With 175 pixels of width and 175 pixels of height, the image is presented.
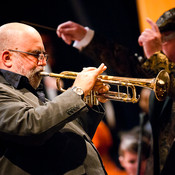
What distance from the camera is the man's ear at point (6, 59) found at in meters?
2.12

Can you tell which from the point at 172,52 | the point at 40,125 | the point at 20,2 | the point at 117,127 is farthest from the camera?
the point at 117,127

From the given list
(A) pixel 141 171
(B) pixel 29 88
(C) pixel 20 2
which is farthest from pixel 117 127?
(B) pixel 29 88

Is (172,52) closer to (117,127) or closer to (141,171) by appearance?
(141,171)

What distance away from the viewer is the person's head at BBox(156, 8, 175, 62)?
3021 millimetres

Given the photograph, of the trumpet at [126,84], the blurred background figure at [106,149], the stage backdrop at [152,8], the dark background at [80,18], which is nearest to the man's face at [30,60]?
the trumpet at [126,84]

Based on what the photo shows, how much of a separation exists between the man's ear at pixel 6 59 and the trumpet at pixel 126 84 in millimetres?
321

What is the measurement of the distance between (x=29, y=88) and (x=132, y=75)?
4.41 ft

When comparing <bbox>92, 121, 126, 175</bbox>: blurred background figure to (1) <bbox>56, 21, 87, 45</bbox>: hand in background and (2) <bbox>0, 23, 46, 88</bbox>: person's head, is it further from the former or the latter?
(2) <bbox>0, 23, 46, 88</bbox>: person's head

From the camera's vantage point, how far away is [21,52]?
213 cm

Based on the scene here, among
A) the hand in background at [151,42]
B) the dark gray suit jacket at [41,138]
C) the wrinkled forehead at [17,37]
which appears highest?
the wrinkled forehead at [17,37]

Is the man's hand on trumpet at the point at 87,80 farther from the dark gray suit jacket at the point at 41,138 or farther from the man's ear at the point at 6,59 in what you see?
the man's ear at the point at 6,59

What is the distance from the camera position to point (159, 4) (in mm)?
3812

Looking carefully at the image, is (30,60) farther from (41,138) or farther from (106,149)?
(106,149)

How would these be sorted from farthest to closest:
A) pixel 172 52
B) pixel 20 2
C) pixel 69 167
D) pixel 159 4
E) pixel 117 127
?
1. pixel 117 127
2. pixel 159 4
3. pixel 20 2
4. pixel 172 52
5. pixel 69 167
